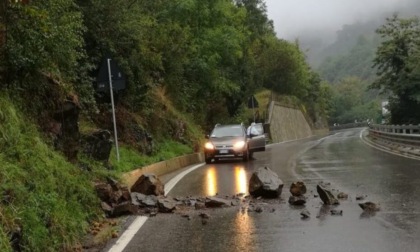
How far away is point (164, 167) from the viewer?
18891 millimetres

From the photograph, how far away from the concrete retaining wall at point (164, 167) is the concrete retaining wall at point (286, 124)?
103ft

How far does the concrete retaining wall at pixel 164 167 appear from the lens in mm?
13898

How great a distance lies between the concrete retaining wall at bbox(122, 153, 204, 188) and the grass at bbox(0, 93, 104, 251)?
10.4 ft

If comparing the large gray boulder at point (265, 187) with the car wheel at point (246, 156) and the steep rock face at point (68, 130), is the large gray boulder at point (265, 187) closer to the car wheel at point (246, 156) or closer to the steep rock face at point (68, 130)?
the steep rock face at point (68, 130)

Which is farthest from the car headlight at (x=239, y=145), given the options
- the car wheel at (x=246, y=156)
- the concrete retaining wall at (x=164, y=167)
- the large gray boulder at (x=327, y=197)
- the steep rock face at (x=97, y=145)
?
the large gray boulder at (x=327, y=197)

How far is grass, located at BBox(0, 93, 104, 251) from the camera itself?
6184 millimetres

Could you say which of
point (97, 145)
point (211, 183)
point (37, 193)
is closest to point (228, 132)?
point (211, 183)

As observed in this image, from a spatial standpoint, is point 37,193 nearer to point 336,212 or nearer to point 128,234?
point 128,234

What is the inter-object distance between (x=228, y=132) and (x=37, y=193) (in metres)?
17.1

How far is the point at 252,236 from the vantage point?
23.7 ft

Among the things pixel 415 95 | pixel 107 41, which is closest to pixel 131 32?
pixel 107 41

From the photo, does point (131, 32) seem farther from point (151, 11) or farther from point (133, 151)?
point (151, 11)

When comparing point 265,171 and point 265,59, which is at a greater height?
point 265,59

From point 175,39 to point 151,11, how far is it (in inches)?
93.9
